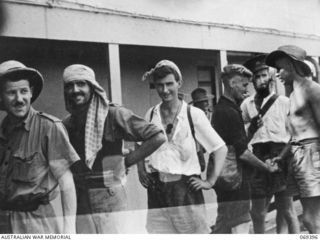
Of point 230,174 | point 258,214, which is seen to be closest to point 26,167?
point 230,174

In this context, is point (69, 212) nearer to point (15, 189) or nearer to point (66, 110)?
point (15, 189)

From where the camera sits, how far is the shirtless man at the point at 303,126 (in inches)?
146

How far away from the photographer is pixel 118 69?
3486 millimetres

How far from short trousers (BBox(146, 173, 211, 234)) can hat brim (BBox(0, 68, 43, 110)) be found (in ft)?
3.27

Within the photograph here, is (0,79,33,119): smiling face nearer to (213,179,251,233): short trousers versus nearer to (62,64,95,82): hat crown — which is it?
(62,64,95,82): hat crown

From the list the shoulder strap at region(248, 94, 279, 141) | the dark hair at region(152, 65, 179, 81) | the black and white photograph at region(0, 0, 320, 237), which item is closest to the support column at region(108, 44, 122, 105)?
the black and white photograph at region(0, 0, 320, 237)

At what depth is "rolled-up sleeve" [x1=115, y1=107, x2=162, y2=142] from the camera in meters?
3.49

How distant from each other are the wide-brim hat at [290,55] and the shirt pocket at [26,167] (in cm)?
181

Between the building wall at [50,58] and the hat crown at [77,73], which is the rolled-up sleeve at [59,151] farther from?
the hat crown at [77,73]

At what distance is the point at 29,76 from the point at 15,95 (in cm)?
16

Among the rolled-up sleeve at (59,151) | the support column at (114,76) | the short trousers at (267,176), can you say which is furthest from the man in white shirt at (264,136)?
the rolled-up sleeve at (59,151)

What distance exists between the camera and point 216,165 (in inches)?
143

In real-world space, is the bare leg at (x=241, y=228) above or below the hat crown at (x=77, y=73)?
below

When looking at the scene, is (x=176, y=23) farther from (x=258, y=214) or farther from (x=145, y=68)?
(x=258, y=214)
